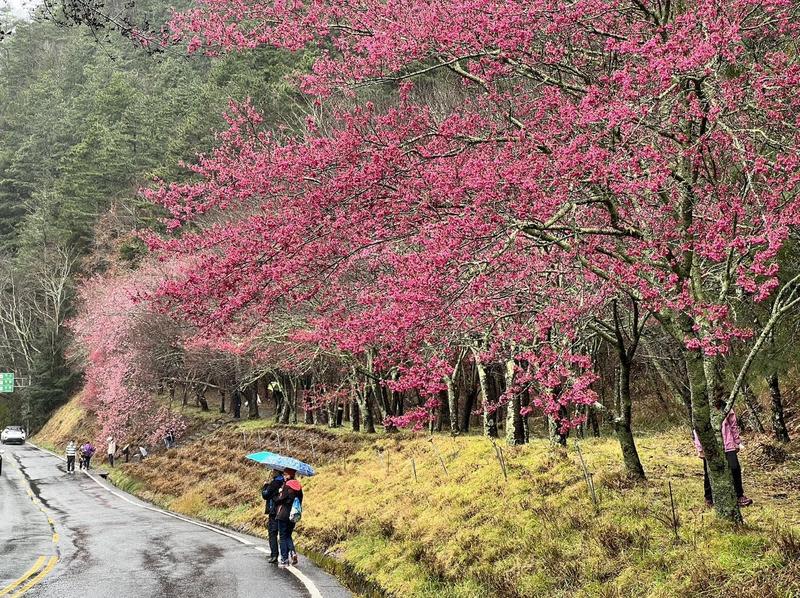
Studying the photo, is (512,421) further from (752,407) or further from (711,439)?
(711,439)

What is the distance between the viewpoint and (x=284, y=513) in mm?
12234

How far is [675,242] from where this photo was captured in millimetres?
8875

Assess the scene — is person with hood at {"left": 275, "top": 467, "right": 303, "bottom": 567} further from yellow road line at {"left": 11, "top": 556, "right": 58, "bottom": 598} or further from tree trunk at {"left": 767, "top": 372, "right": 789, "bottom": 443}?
tree trunk at {"left": 767, "top": 372, "right": 789, "bottom": 443}

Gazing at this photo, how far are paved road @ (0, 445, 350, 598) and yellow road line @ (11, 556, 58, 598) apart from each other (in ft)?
0.05

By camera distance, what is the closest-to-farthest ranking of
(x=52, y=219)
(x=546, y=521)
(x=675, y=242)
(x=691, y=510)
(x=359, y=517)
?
(x=675, y=242), (x=691, y=510), (x=546, y=521), (x=359, y=517), (x=52, y=219)

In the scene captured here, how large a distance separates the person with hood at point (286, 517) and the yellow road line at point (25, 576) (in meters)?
3.74

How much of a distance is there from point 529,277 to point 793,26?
5.21 meters

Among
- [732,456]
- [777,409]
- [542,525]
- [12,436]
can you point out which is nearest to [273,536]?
[542,525]

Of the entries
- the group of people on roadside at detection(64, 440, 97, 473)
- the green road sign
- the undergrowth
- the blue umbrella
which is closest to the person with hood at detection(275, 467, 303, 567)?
the blue umbrella

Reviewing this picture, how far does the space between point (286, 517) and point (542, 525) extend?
4235mm

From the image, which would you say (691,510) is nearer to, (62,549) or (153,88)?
(62,549)

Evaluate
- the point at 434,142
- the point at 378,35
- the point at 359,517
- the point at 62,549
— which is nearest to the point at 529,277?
the point at 434,142

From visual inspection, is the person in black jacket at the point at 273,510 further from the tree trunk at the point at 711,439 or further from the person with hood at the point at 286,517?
the tree trunk at the point at 711,439

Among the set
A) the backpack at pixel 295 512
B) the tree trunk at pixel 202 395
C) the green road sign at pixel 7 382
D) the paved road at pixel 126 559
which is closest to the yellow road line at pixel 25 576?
the paved road at pixel 126 559
